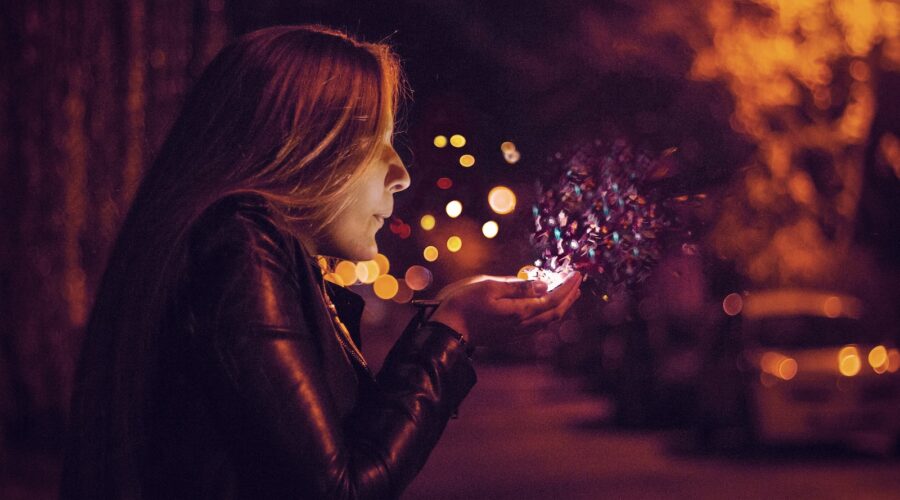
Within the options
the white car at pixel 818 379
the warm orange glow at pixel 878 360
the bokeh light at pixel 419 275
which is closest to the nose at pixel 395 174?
the bokeh light at pixel 419 275

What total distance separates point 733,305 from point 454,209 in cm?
904

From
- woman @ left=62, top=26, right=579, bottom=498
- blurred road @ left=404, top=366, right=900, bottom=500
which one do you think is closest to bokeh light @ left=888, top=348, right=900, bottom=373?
blurred road @ left=404, top=366, right=900, bottom=500

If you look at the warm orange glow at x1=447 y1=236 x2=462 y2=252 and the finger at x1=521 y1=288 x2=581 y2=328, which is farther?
the warm orange glow at x1=447 y1=236 x2=462 y2=252

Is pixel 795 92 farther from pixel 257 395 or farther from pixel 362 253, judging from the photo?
pixel 257 395

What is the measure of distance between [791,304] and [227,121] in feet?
32.8

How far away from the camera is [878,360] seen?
32.2 ft

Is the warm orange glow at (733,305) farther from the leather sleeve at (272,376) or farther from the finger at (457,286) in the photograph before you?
the leather sleeve at (272,376)

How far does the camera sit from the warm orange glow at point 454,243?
2.45 meters

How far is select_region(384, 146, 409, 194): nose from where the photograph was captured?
6.23 feet

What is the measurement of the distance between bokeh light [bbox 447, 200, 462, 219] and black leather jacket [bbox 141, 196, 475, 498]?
3.23 ft

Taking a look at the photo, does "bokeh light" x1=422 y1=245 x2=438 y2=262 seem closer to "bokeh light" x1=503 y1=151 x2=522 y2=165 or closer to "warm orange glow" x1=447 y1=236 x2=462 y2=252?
"warm orange glow" x1=447 y1=236 x2=462 y2=252

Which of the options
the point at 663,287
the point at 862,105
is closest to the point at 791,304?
the point at 862,105

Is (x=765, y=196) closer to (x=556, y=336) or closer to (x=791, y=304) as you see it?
(x=791, y=304)

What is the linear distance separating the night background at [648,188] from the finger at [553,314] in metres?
0.19
